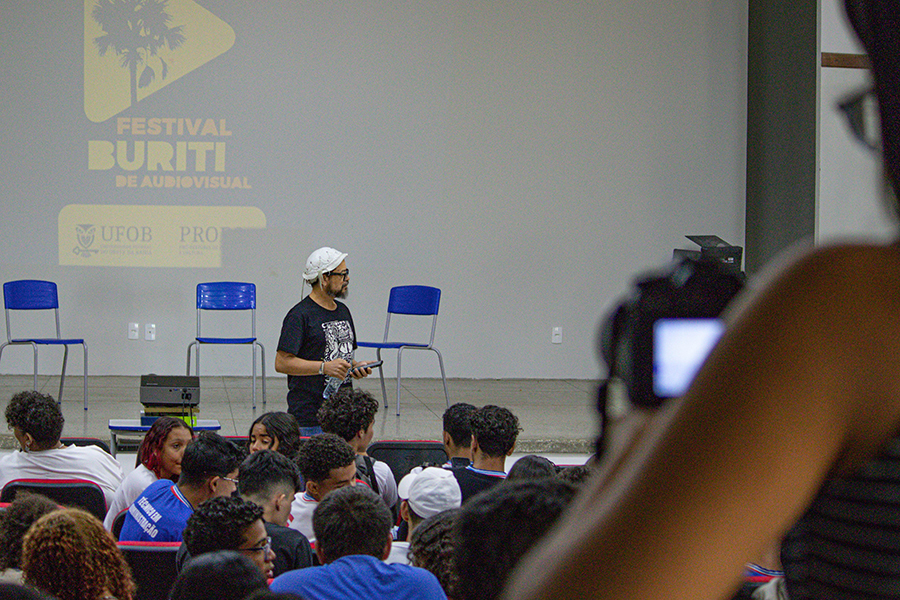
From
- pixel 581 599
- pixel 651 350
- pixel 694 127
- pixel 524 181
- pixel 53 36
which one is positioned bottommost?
pixel 581 599

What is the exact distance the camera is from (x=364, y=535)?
6.45 feet

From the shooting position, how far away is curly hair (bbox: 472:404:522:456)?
3139 mm

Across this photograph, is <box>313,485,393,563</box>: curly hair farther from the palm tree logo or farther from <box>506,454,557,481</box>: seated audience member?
the palm tree logo

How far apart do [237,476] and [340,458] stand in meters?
0.39

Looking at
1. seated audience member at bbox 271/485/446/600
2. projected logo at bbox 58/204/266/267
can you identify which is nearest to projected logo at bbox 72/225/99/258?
projected logo at bbox 58/204/266/267

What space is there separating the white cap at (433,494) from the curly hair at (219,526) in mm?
620

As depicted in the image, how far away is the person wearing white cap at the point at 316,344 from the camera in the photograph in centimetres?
402

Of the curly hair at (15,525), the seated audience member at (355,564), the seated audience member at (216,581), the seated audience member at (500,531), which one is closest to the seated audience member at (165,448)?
the curly hair at (15,525)

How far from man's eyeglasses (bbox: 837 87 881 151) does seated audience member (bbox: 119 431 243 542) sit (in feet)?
7.56

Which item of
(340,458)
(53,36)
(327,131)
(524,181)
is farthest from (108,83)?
(340,458)

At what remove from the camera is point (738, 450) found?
370mm

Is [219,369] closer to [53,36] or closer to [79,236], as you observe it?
[79,236]

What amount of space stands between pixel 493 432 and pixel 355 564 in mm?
1340

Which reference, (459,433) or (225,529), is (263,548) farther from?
(459,433)
